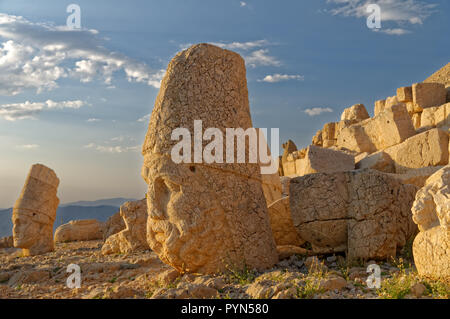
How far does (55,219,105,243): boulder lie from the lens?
13297 mm

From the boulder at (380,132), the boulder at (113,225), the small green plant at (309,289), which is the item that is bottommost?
the boulder at (113,225)

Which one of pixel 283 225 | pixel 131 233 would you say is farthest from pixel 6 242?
pixel 283 225

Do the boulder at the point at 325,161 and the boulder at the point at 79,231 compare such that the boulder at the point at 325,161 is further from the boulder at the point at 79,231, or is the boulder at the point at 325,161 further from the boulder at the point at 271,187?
the boulder at the point at 79,231

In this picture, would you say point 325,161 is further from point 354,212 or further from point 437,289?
point 437,289

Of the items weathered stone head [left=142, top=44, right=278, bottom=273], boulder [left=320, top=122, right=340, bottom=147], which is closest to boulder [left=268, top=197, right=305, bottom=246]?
weathered stone head [left=142, top=44, right=278, bottom=273]

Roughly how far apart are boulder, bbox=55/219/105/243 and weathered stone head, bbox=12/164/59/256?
8.45 feet

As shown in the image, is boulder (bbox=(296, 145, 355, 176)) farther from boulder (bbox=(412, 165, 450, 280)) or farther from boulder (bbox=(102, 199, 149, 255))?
boulder (bbox=(412, 165, 450, 280))

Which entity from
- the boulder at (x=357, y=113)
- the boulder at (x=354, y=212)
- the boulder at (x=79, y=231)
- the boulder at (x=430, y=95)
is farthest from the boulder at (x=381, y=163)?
the boulder at (x=79, y=231)

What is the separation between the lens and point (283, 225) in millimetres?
6223

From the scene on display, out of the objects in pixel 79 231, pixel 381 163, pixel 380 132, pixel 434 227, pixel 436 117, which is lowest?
pixel 79 231

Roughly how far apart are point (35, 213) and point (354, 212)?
821 cm

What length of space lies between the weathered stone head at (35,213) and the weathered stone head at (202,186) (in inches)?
254

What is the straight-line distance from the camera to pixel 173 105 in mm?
5059

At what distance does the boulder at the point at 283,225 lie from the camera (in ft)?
20.3
